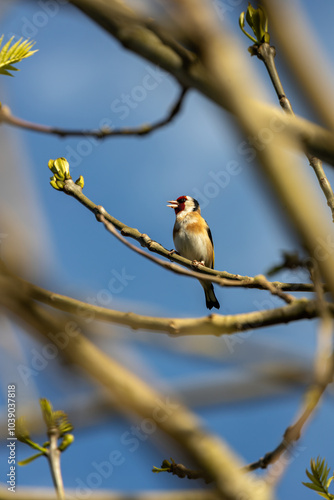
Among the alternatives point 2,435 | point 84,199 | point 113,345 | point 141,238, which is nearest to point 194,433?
point 113,345

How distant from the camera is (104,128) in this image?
2801mm

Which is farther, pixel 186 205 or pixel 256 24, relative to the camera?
pixel 186 205

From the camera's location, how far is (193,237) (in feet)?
28.0

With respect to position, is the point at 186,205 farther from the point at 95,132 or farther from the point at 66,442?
the point at 66,442

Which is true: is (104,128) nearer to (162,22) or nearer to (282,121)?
(162,22)

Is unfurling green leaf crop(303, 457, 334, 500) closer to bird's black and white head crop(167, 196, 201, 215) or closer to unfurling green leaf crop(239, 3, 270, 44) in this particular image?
unfurling green leaf crop(239, 3, 270, 44)

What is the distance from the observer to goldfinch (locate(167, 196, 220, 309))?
27.9 ft

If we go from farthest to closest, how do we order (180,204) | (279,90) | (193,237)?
1. (180,204)
2. (193,237)
3. (279,90)

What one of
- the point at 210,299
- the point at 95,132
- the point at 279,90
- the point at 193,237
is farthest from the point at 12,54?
the point at 210,299

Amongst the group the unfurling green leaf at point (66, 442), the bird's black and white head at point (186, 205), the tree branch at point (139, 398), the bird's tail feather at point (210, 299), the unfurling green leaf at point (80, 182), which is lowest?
the tree branch at point (139, 398)

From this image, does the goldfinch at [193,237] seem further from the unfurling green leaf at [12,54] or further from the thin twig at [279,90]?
the unfurling green leaf at [12,54]

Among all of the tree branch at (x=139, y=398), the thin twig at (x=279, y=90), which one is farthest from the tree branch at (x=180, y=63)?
the thin twig at (x=279, y=90)

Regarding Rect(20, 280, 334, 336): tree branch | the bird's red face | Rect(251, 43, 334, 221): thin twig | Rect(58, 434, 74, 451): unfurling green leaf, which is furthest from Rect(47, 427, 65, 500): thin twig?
the bird's red face

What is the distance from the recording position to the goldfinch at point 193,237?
27.9ft
